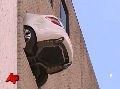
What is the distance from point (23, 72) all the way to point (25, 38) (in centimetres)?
112

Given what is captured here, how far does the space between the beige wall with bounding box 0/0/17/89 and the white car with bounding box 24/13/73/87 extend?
0.76 metres

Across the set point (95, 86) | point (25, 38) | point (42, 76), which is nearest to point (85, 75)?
point (95, 86)

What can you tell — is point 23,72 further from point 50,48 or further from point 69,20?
point 69,20

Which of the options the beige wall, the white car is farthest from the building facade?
the white car

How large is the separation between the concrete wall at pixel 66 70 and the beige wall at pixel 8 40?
5.3 inches

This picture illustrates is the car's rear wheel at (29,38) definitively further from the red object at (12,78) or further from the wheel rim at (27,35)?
the red object at (12,78)

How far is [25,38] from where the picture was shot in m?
7.20

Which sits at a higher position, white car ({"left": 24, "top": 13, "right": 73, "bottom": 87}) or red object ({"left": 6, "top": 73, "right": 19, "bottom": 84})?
white car ({"left": 24, "top": 13, "right": 73, "bottom": 87})

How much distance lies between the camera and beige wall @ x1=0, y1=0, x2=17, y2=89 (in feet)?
19.1

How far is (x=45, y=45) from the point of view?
749cm

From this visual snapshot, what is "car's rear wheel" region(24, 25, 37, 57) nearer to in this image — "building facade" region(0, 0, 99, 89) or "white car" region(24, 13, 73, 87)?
"white car" region(24, 13, 73, 87)

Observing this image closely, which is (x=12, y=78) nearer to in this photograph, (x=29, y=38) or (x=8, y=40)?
(x=8, y=40)

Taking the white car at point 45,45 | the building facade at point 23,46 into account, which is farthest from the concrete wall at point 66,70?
the white car at point 45,45

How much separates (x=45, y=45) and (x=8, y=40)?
148cm
